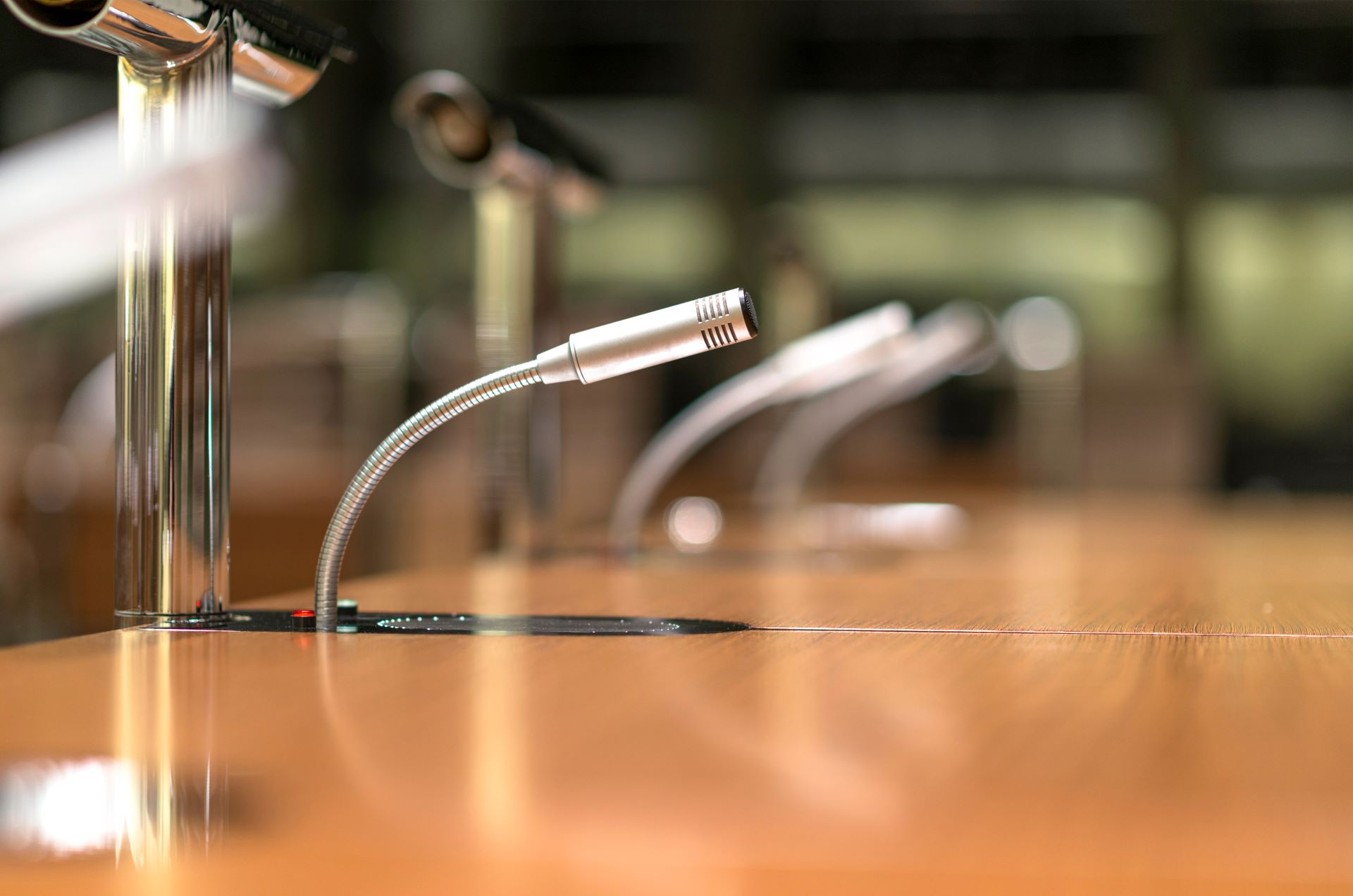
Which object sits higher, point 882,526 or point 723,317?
point 723,317

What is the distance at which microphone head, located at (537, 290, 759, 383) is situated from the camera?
574 millimetres

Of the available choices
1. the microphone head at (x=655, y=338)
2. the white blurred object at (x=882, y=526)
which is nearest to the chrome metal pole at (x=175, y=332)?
the microphone head at (x=655, y=338)

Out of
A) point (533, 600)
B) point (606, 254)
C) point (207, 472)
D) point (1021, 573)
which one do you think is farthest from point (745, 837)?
point (606, 254)

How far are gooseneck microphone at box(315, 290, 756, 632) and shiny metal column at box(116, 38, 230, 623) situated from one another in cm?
5

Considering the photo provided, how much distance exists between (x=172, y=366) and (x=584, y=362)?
0.19 m

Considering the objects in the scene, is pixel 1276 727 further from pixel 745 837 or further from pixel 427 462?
pixel 427 462

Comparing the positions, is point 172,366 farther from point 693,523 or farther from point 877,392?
point 877,392

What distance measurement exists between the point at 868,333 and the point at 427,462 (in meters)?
2.15

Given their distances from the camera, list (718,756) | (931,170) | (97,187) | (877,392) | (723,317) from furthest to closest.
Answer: (931,170) < (877,392) < (97,187) < (723,317) < (718,756)

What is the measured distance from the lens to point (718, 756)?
0.38 m

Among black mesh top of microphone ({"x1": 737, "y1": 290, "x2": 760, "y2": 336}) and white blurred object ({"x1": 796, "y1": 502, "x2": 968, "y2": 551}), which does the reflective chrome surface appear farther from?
white blurred object ({"x1": 796, "y1": 502, "x2": 968, "y2": 551})

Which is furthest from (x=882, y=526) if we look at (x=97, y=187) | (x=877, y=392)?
(x=97, y=187)

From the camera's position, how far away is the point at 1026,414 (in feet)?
11.0

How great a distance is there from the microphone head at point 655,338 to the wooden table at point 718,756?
115mm
